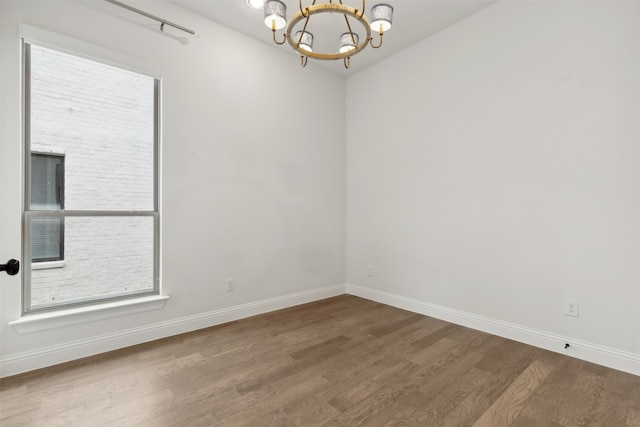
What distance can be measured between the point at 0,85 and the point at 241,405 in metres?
2.56

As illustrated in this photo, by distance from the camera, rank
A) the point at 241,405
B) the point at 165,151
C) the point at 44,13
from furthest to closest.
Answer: the point at 165,151 < the point at 44,13 < the point at 241,405

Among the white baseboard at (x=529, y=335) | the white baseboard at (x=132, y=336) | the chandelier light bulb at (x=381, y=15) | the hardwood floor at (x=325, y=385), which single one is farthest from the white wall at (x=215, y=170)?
the chandelier light bulb at (x=381, y=15)

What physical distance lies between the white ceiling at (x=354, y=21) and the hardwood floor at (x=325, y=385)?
2.97 metres

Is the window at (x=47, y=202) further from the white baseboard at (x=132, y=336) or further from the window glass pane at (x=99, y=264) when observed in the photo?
the white baseboard at (x=132, y=336)

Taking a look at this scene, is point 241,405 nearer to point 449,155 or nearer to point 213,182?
point 213,182

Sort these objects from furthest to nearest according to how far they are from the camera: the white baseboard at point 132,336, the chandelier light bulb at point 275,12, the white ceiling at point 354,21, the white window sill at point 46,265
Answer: the white ceiling at point 354,21 → the white window sill at point 46,265 → the white baseboard at point 132,336 → the chandelier light bulb at point 275,12

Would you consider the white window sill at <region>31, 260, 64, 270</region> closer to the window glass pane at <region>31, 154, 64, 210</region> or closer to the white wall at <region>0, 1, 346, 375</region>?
the white wall at <region>0, 1, 346, 375</region>

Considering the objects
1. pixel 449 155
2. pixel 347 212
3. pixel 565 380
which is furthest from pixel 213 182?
pixel 565 380

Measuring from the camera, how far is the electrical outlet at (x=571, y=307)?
2.34 m

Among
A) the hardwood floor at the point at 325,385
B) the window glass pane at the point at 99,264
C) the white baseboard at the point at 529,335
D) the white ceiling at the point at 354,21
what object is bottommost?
the hardwood floor at the point at 325,385

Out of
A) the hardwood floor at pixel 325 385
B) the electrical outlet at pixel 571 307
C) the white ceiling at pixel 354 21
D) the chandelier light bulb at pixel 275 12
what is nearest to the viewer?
the hardwood floor at pixel 325 385

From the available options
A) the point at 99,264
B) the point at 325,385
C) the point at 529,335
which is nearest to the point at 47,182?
the point at 99,264

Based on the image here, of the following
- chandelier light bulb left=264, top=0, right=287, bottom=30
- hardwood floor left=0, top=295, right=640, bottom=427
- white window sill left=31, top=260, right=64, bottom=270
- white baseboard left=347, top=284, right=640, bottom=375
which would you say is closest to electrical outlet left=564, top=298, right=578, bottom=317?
white baseboard left=347, top=284, right=640, bottom=375

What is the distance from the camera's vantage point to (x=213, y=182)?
299cm
